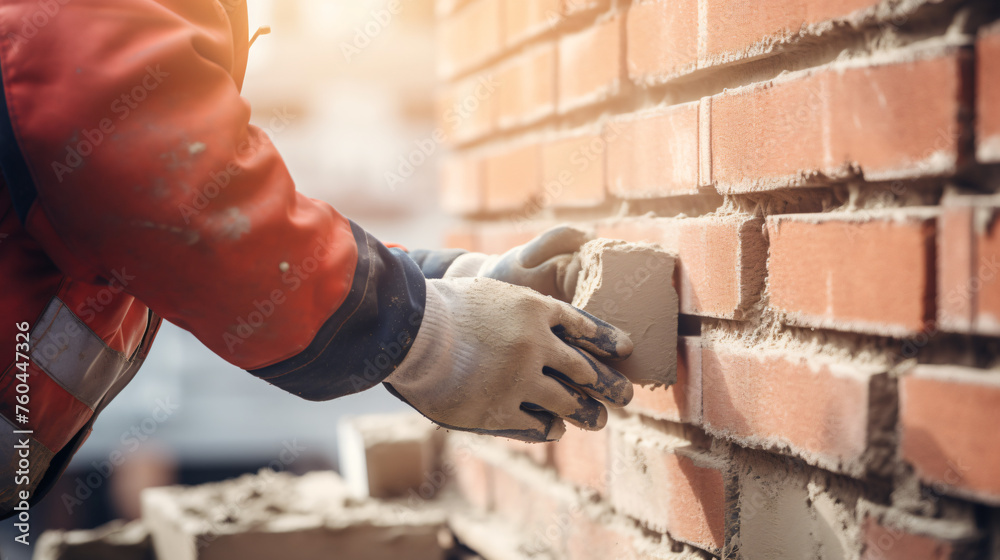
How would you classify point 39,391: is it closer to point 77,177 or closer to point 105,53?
point 77,177

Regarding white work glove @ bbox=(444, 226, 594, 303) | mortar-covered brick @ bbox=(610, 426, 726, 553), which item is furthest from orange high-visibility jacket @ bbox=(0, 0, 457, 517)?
mortar-covered brick @ bbox=(610, 426, 726, 553)

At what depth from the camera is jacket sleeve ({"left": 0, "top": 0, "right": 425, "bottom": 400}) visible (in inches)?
34.0

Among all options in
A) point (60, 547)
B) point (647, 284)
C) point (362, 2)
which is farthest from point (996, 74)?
point (362, 2)

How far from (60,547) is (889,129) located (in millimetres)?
2337

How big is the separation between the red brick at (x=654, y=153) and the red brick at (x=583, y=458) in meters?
0.54

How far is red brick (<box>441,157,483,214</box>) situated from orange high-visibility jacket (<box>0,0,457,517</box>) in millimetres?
1041

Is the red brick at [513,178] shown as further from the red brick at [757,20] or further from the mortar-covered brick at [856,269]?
the mortar-covered brick at [856,269]

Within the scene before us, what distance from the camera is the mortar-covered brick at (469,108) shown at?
2.06m

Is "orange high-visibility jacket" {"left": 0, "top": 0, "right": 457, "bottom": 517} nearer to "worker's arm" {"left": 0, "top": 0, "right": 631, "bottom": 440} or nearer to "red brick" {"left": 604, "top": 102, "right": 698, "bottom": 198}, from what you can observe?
"worker's arm" {"left": 0, "top": 0, "right": 631, "bottom": 440}

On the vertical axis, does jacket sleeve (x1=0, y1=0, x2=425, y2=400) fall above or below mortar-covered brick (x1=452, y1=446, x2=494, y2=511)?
Result: above

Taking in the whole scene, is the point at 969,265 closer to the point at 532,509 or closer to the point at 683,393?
the point at 683,393

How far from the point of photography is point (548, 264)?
138 cm

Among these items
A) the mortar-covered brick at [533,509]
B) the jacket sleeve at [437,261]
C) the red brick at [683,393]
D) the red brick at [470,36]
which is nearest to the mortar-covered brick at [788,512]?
the red brick at [683,393]

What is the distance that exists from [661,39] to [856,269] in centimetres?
59
